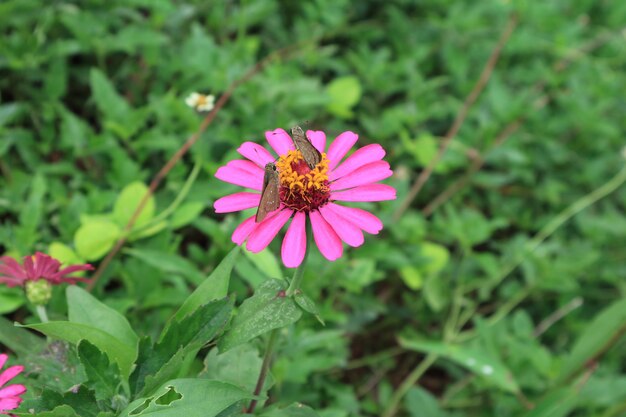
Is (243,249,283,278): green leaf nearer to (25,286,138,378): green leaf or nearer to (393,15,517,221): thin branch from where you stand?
(25,286,138,378): green leaf

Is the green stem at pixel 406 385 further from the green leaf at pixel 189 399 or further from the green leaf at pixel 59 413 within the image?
the green leaf at pixel 59 413

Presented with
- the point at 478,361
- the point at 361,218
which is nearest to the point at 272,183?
the point at 361,218

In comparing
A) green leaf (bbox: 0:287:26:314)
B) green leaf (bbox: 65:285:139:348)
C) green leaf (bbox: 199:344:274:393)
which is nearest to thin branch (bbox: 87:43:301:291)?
green leaf (bbox: 0:287:26:314)

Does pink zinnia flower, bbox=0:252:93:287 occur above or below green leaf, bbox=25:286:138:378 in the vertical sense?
above

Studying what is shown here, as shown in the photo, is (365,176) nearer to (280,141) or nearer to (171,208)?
(280,141)

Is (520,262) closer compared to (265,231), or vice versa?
(265,231)

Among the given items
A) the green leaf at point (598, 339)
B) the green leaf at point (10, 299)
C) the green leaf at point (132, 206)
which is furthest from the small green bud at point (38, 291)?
the green leaf at point (598, 339)
